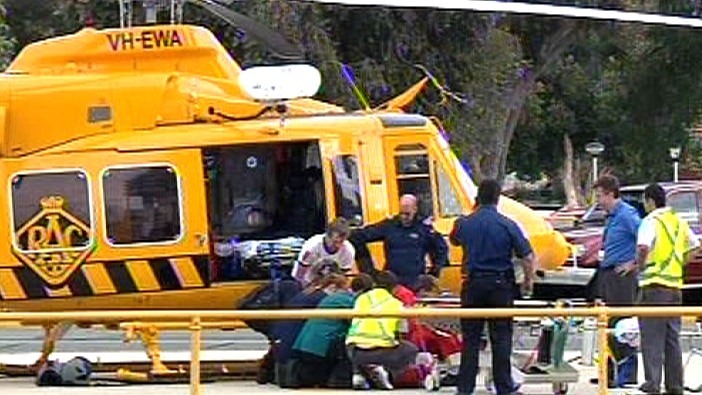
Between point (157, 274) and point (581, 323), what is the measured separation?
12.6ft

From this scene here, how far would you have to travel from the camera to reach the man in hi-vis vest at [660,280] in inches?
479

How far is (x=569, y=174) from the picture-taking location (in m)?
71.1

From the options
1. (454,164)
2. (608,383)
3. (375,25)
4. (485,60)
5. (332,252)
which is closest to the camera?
(608,383)

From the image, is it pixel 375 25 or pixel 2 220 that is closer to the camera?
pixel 2 220

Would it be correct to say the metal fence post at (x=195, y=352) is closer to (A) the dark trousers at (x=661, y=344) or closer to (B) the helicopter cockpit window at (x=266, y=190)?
(B) the helicopter cockpit window at (x=266, y=190)

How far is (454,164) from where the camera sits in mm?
14664

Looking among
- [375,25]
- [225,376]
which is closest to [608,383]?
[225,376]

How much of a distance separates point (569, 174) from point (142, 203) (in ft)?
192

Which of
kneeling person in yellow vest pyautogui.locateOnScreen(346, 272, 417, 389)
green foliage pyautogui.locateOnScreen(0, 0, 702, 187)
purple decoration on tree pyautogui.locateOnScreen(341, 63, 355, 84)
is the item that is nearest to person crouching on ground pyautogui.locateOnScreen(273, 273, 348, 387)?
kneeling person in yellow vest pyautogui.locateOnScreen(346, 272, 417, 389)

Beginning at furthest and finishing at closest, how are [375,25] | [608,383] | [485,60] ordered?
[485,60] < [375,25] < [608,383]

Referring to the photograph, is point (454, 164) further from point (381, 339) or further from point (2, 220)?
point (2, 220)

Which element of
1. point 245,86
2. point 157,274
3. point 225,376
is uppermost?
point 245,86

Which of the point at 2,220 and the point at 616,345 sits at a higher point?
the point at 2,220

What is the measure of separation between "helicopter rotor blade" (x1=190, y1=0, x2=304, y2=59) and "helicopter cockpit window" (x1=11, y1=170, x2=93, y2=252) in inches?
78.6
